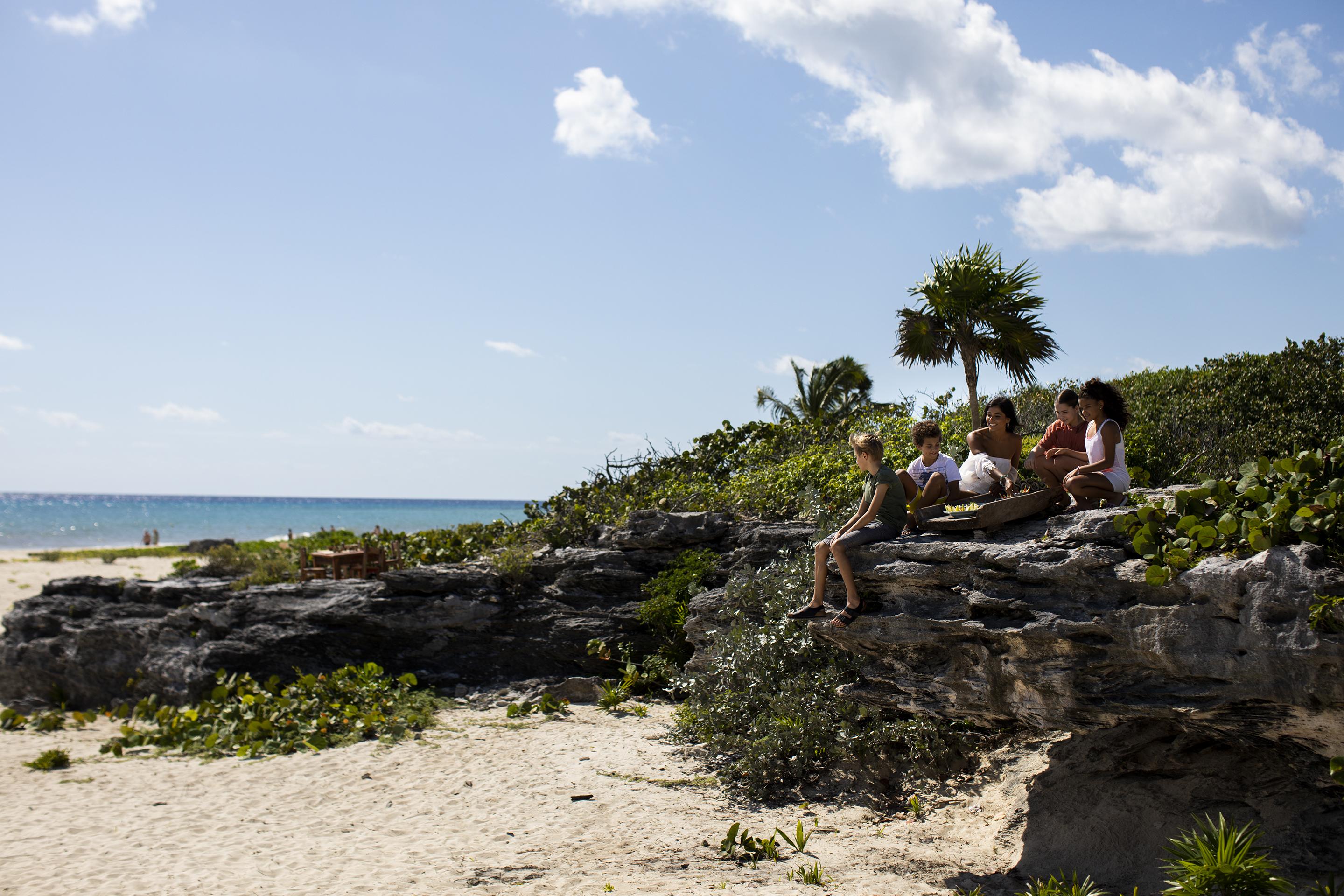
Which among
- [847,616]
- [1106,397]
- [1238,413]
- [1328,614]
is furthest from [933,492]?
[1238,413]

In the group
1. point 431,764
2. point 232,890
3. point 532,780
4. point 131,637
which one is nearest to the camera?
point 232,890

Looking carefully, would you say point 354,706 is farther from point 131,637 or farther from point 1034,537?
point 1034,537

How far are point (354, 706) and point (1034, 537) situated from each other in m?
9.96

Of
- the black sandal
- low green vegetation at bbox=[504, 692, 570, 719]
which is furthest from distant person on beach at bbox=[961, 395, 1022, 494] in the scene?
low green vegetation at bbox=[504, 692, 570, 719]

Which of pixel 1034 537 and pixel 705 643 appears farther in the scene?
pixel 705 643

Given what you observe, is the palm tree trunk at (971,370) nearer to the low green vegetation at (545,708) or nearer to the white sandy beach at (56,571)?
the low green vegetation at (545,708)

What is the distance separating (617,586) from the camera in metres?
13.4

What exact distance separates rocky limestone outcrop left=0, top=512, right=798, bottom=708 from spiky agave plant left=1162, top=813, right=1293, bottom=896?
7.48 m

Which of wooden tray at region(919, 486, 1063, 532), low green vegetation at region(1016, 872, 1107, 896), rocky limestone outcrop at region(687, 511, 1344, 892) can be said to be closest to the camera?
rocky limestone outcrop at region(687, 511, 1344, 892)

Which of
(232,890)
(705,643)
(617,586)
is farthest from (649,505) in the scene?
(232,890)

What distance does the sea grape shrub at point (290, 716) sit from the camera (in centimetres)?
1151

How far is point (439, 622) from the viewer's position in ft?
44.4

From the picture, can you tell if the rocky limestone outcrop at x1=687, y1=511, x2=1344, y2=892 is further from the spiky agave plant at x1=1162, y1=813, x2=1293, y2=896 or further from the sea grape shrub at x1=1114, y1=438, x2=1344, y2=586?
the spiky agave plant at x1=1162, y1=813, x2=1293, y2=896

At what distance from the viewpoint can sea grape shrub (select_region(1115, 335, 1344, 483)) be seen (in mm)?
12094
